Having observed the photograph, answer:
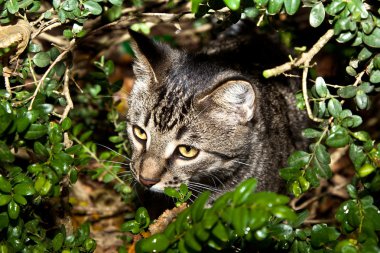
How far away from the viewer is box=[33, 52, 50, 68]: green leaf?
292 centimetres

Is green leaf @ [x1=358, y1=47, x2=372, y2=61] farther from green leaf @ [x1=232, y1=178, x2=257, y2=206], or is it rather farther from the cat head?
green leaf @ [x1=232, y1=178, x2=257, y2=206]

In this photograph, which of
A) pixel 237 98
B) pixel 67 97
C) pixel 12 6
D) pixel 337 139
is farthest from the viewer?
pixel 67 97

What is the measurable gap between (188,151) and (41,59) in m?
0.93

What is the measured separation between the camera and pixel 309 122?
3.94 meters

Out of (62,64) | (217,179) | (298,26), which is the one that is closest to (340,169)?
(298,26)

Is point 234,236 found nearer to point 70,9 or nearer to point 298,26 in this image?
point 70,9

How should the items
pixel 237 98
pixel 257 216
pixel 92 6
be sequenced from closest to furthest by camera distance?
pixel 257 216, pixel 92 6, pixel 237 98

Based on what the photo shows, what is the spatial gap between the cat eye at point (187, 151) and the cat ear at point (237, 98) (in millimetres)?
279

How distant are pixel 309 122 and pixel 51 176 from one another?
2109 millimetres

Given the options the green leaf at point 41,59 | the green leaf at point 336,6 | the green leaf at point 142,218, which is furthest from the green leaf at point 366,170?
the green leaf at point 41,59

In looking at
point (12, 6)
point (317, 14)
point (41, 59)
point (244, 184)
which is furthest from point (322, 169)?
point (12, 6)

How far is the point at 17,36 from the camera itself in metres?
2.70

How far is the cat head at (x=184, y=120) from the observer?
294 cm

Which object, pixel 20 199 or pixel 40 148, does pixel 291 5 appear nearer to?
pixel 40 148
